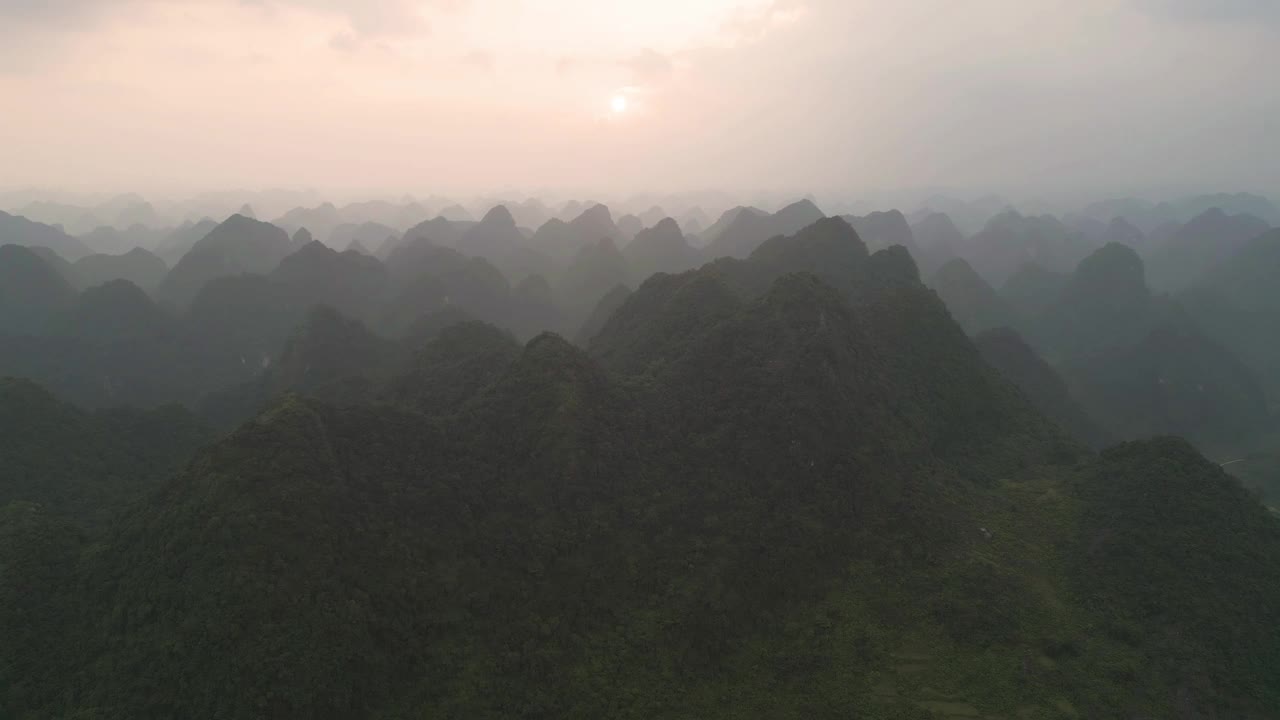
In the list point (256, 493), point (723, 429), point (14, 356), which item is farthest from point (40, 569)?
point (14, 356)

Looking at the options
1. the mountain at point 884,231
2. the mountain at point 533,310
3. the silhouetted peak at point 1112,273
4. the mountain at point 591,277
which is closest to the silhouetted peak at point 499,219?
the mountain at point 591,277

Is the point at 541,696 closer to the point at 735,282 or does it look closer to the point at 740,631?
the point at 740,631

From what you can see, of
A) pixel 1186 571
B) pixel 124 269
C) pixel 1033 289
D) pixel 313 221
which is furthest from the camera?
pixel 313 221

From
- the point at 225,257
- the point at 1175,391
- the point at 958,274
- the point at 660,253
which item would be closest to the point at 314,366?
the point at 225,257

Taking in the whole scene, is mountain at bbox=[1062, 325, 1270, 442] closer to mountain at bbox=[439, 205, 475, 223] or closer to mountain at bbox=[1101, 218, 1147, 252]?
mountain at bbox=[1101, 218, 1147, 252]

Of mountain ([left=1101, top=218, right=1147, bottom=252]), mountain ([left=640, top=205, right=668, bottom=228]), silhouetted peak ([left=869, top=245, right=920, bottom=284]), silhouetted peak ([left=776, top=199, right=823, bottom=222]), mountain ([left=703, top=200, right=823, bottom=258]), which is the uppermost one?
mountain ([left=640, top=205, right=668, bottom=228])

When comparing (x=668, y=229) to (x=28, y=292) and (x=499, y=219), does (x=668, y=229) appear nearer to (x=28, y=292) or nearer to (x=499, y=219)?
(x=499, y=219)

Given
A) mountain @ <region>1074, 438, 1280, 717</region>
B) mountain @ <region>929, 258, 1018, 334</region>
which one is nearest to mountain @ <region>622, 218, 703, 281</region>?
mountain @ <region>929, 258, 1018, 334</region>
